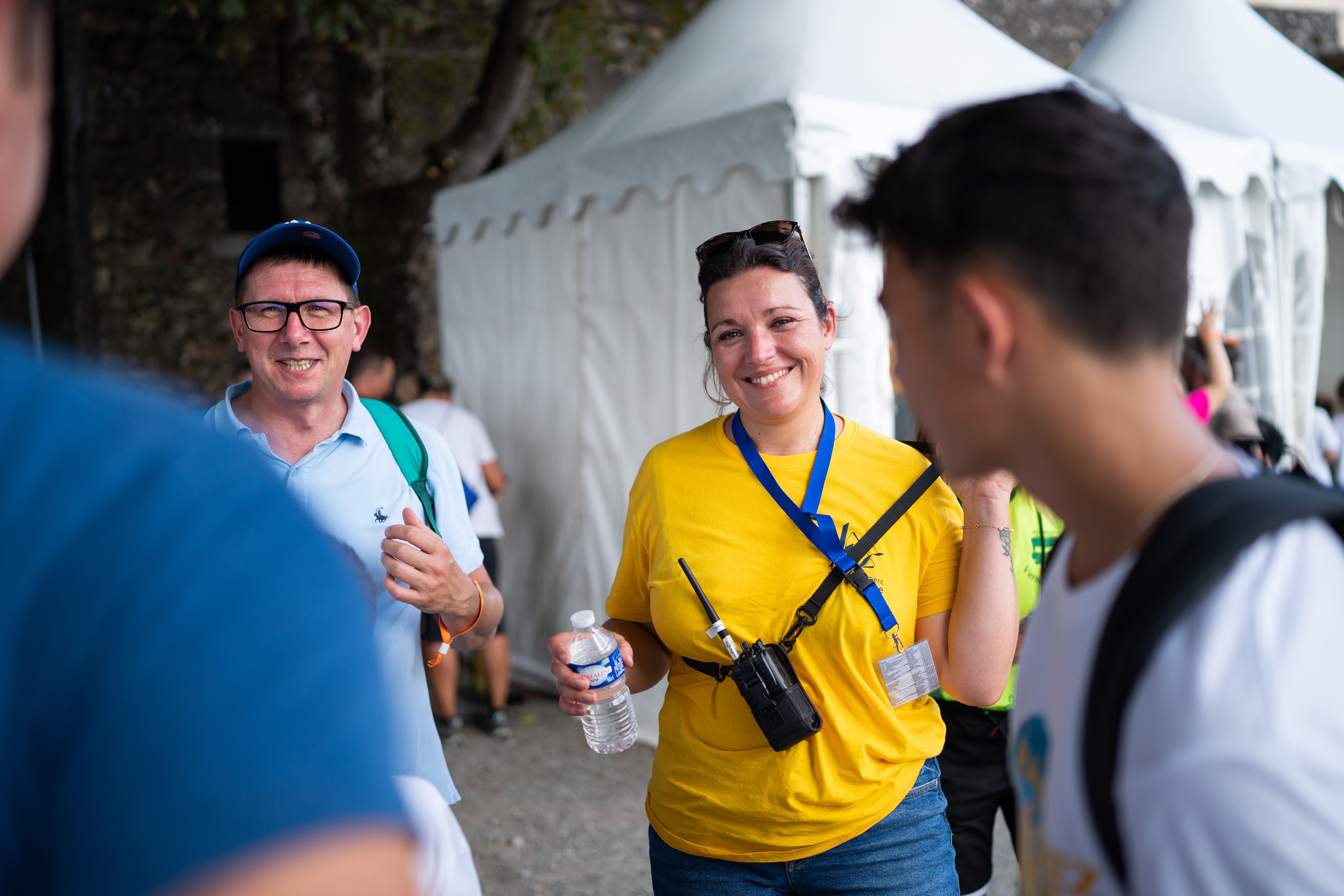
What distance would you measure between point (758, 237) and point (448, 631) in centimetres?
106

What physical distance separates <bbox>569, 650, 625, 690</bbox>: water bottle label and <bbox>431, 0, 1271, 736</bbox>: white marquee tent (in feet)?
8.09

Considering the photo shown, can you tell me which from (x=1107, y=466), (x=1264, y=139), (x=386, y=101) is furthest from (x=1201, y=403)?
(x=386, y=101)

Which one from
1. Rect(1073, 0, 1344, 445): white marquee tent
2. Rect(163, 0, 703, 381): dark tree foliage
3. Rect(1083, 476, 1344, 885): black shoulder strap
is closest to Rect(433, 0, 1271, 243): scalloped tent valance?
Rect(1073, 0, 1344, 445): white marquee tent

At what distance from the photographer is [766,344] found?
2.06m

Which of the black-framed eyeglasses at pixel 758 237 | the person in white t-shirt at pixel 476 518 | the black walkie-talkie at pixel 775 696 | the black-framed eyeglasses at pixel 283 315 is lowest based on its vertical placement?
the person in white t-shirt at pixel 476 518

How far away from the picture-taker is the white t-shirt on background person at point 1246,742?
24.7 inches

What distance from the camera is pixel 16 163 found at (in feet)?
1.63

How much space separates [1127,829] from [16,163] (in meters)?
0.78

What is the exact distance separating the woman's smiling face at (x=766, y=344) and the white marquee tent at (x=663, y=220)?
1.93 metres

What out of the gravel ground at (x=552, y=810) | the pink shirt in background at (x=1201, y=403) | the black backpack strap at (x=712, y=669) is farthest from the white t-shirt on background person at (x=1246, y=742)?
the pink shirt in background at (x=1201, y=403)

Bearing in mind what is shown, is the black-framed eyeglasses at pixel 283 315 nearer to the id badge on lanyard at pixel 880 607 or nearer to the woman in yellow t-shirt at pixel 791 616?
the woman in yellow t-shirt at pixel 791 616

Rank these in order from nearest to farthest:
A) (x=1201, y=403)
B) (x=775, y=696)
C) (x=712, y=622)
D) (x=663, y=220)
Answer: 1. (x=775, y=696)
2. (x=712, y=622)
3. (x=1201, y=403)
4. (x=663, y=220)

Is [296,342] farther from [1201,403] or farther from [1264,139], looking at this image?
[1264,139]

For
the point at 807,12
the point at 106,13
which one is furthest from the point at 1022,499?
the point at 106,13
